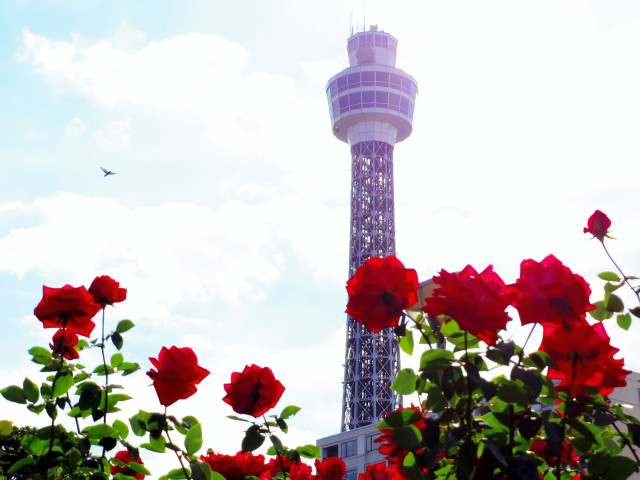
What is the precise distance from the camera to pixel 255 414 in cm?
314

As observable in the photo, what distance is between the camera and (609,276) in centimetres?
342

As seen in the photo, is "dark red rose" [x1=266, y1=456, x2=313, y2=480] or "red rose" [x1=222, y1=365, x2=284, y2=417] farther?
"dark red rose" [x1=266, y1=456, x2=313, y2=480]

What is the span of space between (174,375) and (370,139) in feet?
296

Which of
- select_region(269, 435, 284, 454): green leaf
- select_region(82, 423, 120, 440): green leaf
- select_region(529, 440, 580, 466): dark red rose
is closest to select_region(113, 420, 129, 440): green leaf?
select_region(82, 423, 120, 440): green leaf

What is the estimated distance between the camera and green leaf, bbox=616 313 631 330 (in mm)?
3433

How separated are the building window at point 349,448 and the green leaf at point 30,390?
59.1 metres

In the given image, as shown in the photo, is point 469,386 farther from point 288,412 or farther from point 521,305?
point 288,412

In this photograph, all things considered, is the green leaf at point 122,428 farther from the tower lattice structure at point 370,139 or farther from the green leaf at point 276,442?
the tower lattice structure at point 370,139

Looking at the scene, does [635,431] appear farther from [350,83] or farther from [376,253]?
[350,83]

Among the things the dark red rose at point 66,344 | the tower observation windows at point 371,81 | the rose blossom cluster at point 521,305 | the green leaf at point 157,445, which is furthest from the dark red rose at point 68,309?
the tower observation windows at point 371,81

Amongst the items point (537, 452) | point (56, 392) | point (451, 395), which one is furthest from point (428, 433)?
point (56, 392)

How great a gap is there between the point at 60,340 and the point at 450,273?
2.02 metres

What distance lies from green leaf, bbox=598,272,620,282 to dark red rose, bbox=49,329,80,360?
2.41 meters

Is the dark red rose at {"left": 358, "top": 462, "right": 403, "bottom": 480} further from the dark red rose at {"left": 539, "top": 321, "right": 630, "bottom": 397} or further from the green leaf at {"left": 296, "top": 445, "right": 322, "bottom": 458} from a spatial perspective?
the dark red rose at {"left": 539, "top": 321, "right": 630, "bottom": 397}
